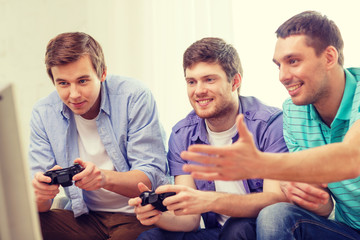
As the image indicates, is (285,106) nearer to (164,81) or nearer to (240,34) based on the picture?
(240,34)

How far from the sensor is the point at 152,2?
7.82ft

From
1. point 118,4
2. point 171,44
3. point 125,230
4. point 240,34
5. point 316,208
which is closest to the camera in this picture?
point 316,208

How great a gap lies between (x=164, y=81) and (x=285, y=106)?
3.30 feet

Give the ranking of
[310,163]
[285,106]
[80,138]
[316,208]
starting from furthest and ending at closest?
[80,138], [285,106], [316,208], [310,163]

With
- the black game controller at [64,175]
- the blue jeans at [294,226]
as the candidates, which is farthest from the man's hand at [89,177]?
the blue jeans at [294,226]

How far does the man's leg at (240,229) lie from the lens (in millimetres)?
1274

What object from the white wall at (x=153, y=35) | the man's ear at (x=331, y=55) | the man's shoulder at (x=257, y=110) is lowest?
the man's shoulder at (x=257, y=110)

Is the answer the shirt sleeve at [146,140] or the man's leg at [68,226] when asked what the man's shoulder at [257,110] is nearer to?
the shirt sleeve at [146,140]

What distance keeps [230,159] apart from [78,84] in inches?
35.9

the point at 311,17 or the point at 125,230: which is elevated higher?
the point at 311,17

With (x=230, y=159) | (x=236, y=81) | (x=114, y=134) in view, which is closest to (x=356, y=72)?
(x=236, y=81)

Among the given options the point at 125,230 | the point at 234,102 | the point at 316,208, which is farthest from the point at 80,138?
the point at 316,208

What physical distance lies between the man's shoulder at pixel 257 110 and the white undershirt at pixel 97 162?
0.56 meters

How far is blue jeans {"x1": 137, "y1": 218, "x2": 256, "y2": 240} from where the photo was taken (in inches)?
50.4
